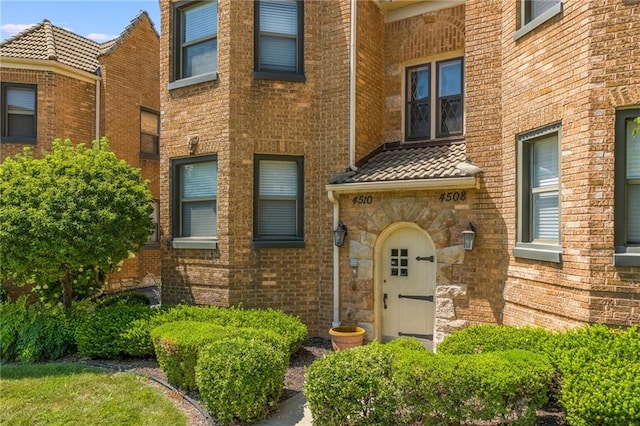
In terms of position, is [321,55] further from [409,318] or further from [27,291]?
[27,291]

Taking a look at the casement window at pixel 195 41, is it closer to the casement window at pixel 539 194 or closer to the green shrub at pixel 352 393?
the casement window at pixel 539 194

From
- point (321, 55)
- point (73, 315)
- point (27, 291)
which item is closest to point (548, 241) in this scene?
point (321, 55)

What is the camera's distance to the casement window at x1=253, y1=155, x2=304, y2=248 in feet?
29.0

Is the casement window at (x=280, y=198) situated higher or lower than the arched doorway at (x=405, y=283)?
higher

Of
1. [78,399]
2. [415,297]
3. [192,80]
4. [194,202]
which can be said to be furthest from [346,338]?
[192,80]

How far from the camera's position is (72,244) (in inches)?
303

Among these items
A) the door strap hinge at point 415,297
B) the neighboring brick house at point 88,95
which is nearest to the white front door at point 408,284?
the door strap hinge at point 415,297

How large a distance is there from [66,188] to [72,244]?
1.03 m

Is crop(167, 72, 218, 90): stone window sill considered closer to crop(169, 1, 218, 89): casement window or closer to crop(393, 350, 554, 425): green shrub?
Result: crop(169, 1, 218, 89): casement window

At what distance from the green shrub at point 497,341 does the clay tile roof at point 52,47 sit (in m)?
12.2

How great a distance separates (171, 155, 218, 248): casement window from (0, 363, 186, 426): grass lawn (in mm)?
2996

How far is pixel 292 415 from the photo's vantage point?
5.62m

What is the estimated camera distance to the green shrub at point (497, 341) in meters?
5.50

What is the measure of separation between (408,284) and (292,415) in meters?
3.47
